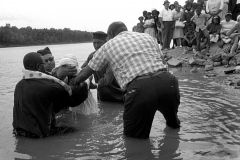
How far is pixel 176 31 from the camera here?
13828mm

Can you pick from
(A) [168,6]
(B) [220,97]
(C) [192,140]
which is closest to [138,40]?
(C) [192,140]

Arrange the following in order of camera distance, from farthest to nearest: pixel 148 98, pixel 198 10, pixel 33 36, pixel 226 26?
pixel 33 36 → pixel 198 10 → pixel 226 26 → pixel 148 98

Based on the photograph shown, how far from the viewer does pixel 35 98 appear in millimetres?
4289

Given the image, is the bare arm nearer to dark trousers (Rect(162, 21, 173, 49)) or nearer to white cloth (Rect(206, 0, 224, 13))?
white cloth (Rect(206, 0, 224, 13))

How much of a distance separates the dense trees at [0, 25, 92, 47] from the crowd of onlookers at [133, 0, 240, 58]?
69.5 metres

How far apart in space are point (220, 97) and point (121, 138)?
326 cm

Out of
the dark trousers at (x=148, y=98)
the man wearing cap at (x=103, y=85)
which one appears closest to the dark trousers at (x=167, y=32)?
the man wearing cap at (x=103, y=85)

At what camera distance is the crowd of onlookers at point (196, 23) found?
11508 mm

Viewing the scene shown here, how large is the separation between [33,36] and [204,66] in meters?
78.3

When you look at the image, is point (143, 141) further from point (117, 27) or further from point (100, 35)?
point (100, 35)

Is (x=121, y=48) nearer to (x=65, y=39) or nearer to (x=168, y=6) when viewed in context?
(x=168, y=6)

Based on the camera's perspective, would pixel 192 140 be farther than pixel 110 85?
No

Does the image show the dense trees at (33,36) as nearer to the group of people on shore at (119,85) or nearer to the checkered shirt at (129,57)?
the group of people on shore at (119,85)

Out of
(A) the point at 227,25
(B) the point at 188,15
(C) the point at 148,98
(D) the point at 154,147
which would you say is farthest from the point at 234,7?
(C) the point at 148,98
